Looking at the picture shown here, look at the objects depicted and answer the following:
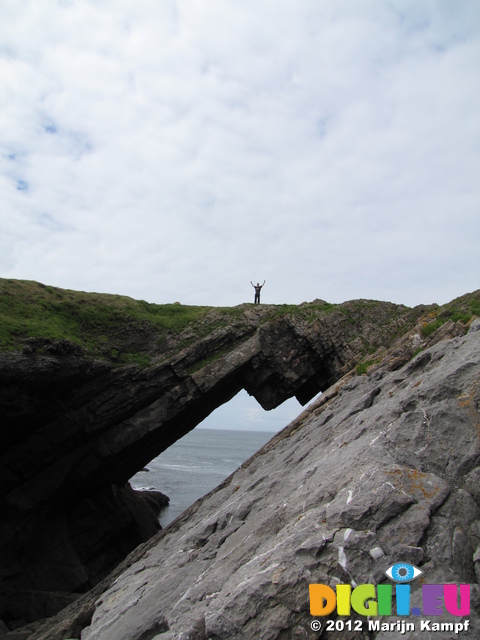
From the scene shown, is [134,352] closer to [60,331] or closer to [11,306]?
[60,331]

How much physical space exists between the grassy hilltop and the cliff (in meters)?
0.18

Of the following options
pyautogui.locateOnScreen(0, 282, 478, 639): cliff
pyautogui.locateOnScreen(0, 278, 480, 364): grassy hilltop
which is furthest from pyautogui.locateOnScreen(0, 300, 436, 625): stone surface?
pyautogui.locateOnScreen(0, 278, 480, 364): grassy hilltop

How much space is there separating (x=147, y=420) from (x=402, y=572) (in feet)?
70.6

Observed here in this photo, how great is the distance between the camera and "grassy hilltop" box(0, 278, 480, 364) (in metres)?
24.5

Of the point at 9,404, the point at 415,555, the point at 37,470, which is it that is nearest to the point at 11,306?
the point at 9,404

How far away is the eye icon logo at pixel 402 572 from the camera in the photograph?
678 centimetres

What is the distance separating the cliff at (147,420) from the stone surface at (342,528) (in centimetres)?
21

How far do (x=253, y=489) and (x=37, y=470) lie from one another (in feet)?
52.2

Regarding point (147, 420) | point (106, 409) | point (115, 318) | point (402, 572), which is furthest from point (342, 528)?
point (115, 318)

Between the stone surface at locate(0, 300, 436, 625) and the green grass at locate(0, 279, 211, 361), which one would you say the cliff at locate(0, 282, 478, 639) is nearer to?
the stone surface at locate(0, 300, 436, 625)

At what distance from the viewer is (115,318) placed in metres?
29.7

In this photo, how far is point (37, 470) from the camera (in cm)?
2536

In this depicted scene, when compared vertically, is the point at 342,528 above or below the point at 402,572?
above

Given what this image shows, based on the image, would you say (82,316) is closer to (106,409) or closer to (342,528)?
(106,409)
